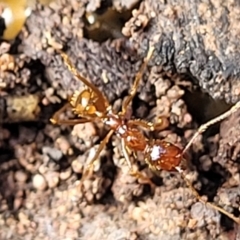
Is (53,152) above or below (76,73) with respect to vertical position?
below

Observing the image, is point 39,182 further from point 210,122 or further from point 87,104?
point 210,122

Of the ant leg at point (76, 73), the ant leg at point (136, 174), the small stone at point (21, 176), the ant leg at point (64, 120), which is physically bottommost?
the ant leg at point (136, 174)

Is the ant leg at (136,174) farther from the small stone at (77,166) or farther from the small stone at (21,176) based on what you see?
the small stone at (21,176)

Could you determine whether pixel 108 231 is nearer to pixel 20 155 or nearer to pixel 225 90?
pixel 20 155

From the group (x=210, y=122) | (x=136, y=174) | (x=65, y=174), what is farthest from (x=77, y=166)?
(x=210, y=122)

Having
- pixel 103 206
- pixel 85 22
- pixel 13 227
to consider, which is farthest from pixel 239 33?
pixel 13 227

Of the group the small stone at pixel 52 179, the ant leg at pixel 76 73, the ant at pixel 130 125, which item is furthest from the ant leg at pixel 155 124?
the small stone at pixel 52 179

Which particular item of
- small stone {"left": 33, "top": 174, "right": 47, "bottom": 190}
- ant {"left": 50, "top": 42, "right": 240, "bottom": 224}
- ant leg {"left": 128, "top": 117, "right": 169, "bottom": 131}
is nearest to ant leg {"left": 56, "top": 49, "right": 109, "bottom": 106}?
ant {"left": 50, "top": 42, "right": 240, "bottom": 224}
